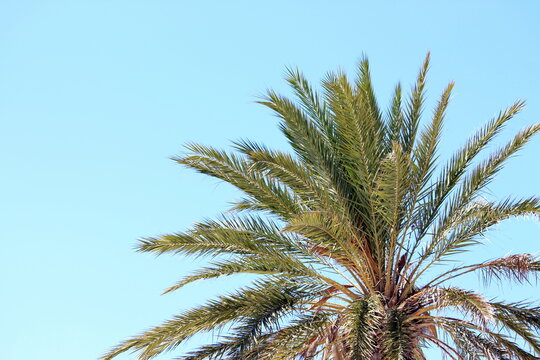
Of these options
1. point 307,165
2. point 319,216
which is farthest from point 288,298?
point 307,165

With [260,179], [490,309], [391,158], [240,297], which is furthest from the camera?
[260,179]

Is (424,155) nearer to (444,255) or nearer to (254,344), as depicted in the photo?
(444,255)

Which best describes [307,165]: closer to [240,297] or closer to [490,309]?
[240,297]

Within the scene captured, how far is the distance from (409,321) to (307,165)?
2.71 meters

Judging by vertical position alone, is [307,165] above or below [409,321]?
above

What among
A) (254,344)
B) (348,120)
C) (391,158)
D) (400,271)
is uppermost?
(348,120)

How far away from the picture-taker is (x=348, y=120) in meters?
11.7

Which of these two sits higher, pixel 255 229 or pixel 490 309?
pixel 255 229

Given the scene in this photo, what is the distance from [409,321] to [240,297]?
236 cm

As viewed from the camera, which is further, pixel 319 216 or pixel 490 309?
pixel 319 216

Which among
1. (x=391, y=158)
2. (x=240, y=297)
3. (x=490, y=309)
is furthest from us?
(x=240, y=297)

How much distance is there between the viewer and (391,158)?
1082 centimetres

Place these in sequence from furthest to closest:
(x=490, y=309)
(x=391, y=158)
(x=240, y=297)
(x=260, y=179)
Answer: (x=260, y=179) → (x=240, y=297) → (x=391, y=158) → (x=490, y=309)

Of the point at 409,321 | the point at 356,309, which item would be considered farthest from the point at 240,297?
the point at 409,321
